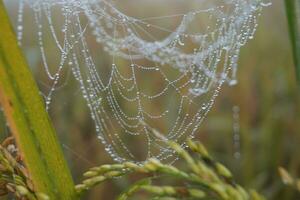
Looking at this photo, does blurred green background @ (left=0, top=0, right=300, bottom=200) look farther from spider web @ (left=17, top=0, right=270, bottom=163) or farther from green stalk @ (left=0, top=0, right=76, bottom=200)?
green stalk @ (left=0, top=0, right=76, bottom=200)

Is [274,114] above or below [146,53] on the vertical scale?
below

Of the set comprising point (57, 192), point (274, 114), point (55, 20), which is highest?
point (55, 20)

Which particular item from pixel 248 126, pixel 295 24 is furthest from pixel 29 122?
pixel 248 126

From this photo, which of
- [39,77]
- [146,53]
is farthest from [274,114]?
[39,77]

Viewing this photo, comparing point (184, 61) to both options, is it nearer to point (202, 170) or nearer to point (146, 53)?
point (146, 53)

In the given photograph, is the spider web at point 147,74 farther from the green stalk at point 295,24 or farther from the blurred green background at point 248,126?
the green stalk at point 295,24

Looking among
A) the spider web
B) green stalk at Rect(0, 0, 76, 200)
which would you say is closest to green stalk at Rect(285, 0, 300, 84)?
green stalk at Rect(0, 0, 76, 200)

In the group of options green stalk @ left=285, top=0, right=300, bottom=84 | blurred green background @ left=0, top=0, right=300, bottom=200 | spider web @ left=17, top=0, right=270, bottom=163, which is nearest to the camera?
green stalk @ left=285, top=0, right=300, bottom=84

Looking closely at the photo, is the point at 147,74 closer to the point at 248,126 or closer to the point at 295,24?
the point at 248,126
